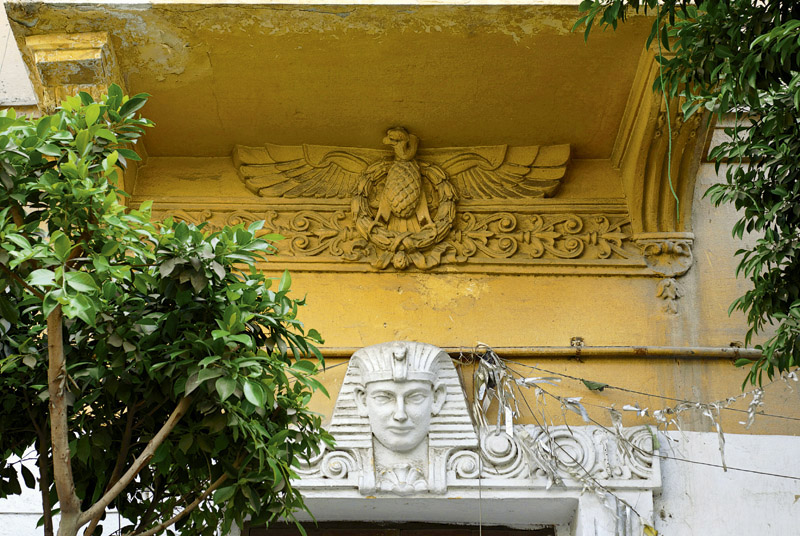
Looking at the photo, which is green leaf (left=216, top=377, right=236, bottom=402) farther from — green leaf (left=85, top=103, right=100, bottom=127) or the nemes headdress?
the nemes headdress

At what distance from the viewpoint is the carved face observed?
457 cm

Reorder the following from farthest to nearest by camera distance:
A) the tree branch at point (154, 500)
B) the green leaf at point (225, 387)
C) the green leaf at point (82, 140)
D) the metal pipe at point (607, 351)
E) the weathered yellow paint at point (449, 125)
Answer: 1. the metal pipe at point (607, 351)
2. the weathered yellow paint at point (449, 125)
3. the tree branch at point (154, 500)
4. the green leaf at point (82, 140)
5. the green leaf at point (225, 387)

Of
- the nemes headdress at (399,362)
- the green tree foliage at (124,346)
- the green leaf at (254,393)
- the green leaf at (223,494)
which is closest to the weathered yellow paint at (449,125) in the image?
the nemes headdress at (399,362)

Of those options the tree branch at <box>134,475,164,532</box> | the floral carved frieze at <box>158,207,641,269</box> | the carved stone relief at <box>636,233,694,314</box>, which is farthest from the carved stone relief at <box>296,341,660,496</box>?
the tree branch at <box>134,475,164,532</box>

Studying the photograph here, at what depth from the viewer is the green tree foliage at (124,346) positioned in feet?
9.45

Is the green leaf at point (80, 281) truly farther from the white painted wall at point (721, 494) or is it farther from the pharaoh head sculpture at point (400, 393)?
the white painted wall at point (721, 494)

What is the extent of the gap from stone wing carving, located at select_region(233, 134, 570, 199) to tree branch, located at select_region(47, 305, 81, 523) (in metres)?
2.55

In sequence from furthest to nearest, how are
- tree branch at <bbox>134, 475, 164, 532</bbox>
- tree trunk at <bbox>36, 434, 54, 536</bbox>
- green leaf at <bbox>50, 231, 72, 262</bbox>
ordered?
tree branch at <bbox>134, 475, 164, 532</bbox>, tree trunk at <bbox>36, 434, 54, 536</bbox>, green leaf at <bbox>50, 231, 72, 262</bbox>

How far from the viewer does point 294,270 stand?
5.18 meters

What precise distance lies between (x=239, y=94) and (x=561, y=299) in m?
1.87

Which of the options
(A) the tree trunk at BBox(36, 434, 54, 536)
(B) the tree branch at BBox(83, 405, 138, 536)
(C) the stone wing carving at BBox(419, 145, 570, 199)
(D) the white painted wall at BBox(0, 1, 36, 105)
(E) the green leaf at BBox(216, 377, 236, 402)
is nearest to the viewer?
(E) the green leaf at BBox(216, 377, 236, 402)

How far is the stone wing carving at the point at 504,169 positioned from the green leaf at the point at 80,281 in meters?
2.89

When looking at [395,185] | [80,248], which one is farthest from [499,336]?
[80,248]

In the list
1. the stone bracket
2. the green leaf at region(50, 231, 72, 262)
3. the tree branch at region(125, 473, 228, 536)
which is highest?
the stone bracket
